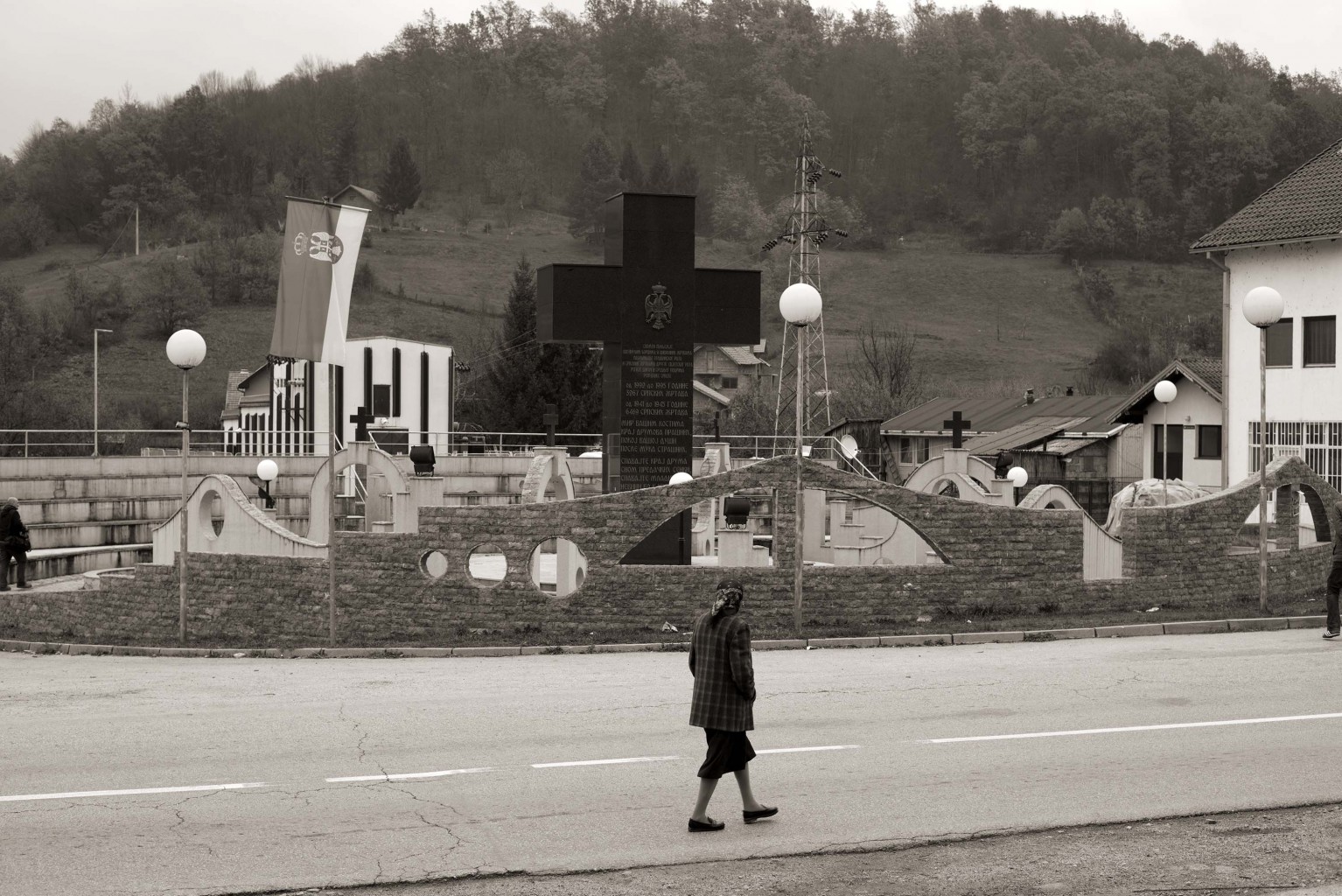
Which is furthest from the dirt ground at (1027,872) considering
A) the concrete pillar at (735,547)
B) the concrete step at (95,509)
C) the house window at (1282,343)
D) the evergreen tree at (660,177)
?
the evergreen tree at (660,177)

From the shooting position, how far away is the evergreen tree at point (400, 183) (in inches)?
5344

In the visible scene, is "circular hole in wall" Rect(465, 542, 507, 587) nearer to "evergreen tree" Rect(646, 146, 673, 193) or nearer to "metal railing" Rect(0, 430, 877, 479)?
"metal railing" Rect(0, 430, 877, 479)

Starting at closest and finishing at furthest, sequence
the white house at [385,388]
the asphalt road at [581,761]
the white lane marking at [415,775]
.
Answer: the asphalt road at [581,761] → the white lane marking at [415,775] → the white house at [385,388]

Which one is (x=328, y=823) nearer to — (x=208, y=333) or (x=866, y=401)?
(x=866, y=401)

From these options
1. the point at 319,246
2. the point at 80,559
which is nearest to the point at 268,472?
the point at 80,559

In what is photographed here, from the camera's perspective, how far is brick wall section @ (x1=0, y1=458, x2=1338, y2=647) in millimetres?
17797

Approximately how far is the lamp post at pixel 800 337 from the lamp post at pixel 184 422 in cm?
674

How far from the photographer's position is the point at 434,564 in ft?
60.6

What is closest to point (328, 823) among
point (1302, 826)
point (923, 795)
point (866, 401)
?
point (923, 795)

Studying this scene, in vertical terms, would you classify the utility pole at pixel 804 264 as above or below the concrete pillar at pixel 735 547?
above

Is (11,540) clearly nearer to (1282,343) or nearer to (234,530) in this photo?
(234,530)

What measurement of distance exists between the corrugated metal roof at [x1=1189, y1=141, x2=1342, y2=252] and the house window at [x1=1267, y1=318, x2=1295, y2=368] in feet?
7.26

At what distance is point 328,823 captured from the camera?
8.66m

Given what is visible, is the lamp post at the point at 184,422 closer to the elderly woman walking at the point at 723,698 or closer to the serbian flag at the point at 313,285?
the serbian flag at the point at 313,285
